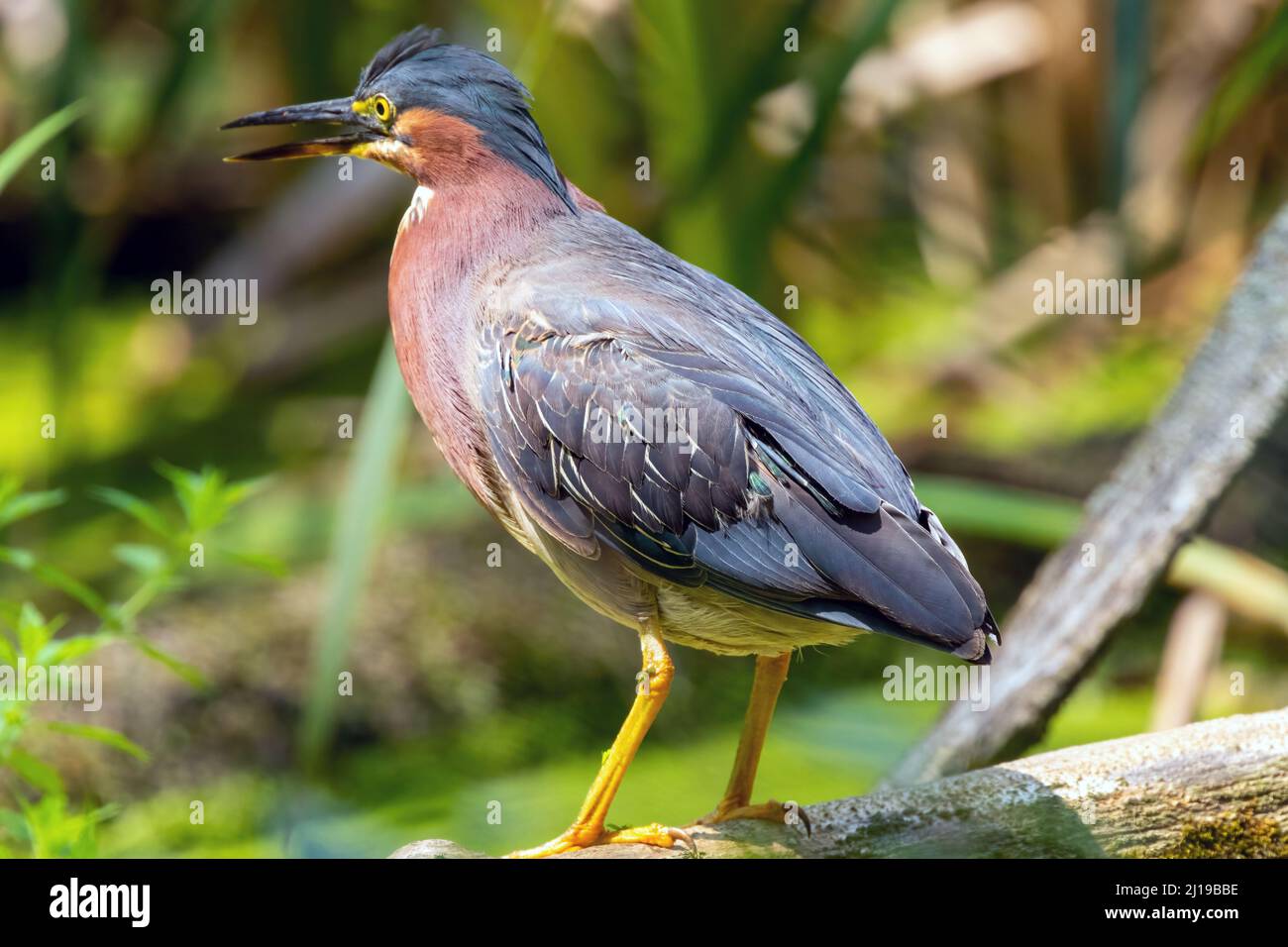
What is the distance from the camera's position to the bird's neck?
8.44 feet

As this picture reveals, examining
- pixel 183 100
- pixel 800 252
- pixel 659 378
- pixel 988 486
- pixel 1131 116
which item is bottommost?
pixel 659 378

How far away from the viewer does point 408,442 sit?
18.2 ft

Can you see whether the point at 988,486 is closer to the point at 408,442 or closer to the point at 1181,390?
the point at 1181,390

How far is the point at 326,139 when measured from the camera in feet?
8.96

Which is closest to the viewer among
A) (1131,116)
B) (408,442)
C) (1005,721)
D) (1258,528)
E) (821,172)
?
(1005,721)

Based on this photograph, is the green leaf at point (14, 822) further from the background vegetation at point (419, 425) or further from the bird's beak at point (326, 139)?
the bird's beak at point (326, 139)

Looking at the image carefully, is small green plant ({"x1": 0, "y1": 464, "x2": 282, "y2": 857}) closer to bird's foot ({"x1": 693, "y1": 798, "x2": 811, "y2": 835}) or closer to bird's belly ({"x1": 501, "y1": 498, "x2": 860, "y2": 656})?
bird's belly ({"x1": 501, "y1": 498, "x2": 860, "y2": 656})

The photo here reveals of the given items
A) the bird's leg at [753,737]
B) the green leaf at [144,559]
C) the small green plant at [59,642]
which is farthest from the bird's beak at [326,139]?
the bird's leg at [753,737]

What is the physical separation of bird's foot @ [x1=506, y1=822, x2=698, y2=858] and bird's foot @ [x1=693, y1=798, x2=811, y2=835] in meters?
0.17

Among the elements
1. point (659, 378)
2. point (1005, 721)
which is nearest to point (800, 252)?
point (1005, 721)

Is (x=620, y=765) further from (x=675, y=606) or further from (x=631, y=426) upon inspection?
(x=631, y=426)

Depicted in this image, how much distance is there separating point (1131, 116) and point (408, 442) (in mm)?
2832

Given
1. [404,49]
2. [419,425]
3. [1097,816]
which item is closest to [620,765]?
[1097,816]

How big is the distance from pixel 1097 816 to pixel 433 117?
1715mm
